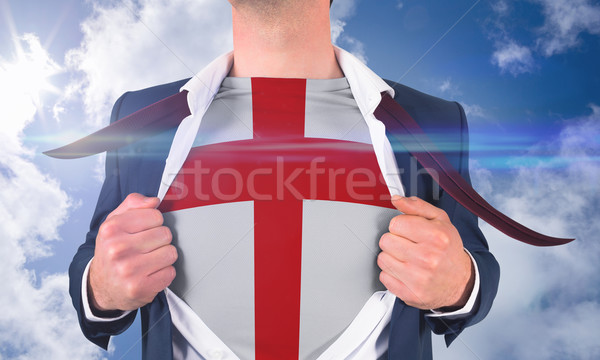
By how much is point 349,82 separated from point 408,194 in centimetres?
29

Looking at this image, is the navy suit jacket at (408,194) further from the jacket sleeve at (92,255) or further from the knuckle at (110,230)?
the knuckle at (110,230)

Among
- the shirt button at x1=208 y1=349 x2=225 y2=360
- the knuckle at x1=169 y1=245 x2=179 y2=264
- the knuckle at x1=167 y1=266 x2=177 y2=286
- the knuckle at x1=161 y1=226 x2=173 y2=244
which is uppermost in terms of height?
the knuckle at x1=161 y1=226 x2=173 y2=244

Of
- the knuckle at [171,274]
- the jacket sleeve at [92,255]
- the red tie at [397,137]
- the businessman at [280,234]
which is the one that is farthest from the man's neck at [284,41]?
the knuckle at [171,274]

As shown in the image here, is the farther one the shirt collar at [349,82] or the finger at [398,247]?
the shirt collar at [349,82]

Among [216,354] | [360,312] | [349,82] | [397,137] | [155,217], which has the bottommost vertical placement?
[216,354]

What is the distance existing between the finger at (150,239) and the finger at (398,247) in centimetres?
41

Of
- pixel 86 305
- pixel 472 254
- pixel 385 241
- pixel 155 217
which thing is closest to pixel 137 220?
pixel 155 217

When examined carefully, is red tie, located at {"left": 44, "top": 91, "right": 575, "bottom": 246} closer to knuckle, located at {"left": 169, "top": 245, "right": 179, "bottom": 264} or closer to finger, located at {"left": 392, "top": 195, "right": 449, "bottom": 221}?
finger, located at {"left": 392, "top": 195, "right": 449, "bottom": 221}

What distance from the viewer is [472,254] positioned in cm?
96

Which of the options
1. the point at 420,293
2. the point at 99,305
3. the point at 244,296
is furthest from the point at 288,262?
the point at 99,305

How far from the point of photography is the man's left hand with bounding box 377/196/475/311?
0.83 metres

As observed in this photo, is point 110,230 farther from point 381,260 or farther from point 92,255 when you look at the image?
point 381,260

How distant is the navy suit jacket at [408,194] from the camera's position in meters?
0.90

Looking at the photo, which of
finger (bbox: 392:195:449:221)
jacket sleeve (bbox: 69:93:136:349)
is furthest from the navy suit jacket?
finger (bbox: 392:195:449:221)
